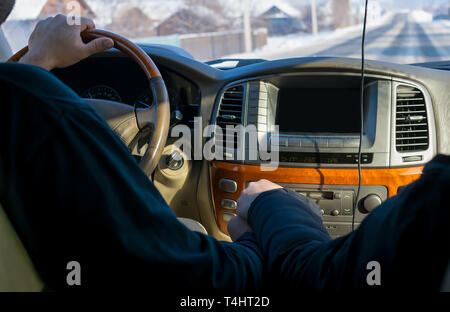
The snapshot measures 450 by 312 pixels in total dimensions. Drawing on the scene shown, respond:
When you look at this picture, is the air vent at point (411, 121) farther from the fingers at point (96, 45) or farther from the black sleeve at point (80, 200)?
the black sleeve at point (80, 200)

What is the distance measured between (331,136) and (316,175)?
A: 0.82 ft

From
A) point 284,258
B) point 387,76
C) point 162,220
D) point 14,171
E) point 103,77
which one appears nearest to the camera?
point 14,171

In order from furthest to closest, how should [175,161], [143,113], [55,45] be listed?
1. [175,161]
2. [143,113]
3. [55,45]

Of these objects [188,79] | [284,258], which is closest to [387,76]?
[188,79]

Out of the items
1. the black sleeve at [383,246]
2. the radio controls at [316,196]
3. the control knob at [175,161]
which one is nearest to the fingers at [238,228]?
the black sleeve at [383,246]

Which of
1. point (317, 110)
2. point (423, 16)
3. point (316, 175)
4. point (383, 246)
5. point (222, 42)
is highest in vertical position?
point (222, 42)

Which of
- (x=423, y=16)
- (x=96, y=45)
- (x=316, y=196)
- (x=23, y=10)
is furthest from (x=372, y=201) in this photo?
(x=423, y=16)

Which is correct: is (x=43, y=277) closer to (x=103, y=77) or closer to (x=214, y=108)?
(x=214, y=108)

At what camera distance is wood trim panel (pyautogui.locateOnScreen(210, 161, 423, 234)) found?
239 centimetres

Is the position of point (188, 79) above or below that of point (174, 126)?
above

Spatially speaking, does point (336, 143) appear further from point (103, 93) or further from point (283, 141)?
point (103, 93)

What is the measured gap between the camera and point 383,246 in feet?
2.42
